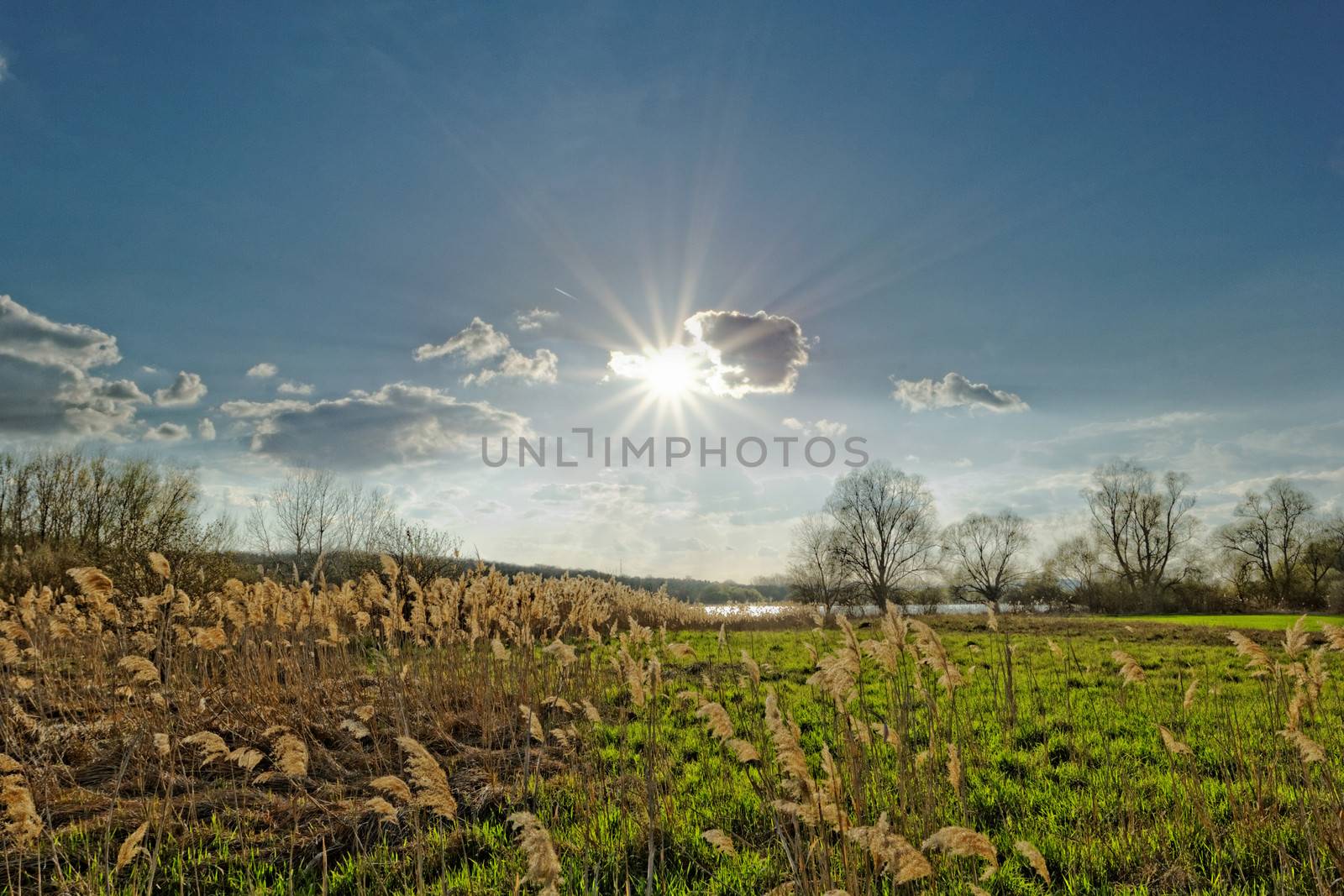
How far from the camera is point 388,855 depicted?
181 inches

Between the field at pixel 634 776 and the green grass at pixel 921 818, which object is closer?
the field at pixel 634 776

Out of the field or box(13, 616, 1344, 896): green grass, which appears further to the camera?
box(13, 616, 1344, 896): green grass

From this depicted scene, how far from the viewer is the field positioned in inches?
147

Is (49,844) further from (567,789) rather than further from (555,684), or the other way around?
(555,684)

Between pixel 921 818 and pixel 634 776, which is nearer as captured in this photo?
pixel 921 818

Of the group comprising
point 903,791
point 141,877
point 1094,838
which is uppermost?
point 903,791

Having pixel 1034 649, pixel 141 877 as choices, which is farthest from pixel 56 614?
pixel 1034 649

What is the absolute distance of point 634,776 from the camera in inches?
217

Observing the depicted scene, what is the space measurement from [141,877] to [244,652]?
4.40m

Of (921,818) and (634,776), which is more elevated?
(921,818)

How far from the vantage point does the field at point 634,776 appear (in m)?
3.74

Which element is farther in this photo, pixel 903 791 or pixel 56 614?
pixel 56 614

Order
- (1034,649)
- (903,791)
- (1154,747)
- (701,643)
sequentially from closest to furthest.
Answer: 1. (903,791)
2. (1154,747)
3. (1034,649)
4. (701,643)

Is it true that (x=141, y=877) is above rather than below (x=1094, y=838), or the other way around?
below
